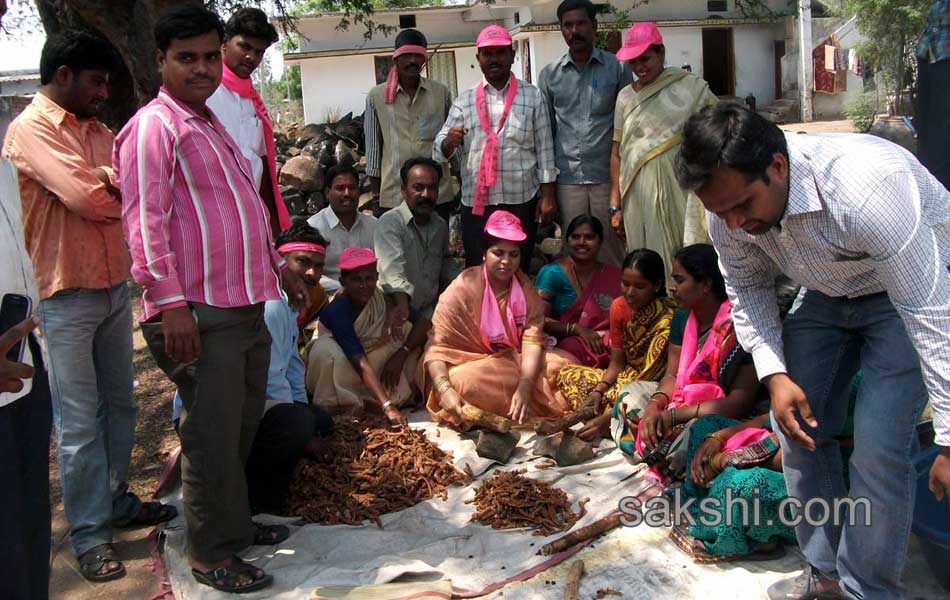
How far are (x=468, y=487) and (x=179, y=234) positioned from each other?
6.03ft

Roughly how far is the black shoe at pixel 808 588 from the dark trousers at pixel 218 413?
1.91m

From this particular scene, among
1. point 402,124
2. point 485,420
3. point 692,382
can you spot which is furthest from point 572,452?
point 402,124

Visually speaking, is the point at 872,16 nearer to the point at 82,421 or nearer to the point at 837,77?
the point at 837,77

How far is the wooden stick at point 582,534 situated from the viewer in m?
3.08

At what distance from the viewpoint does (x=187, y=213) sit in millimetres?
2699

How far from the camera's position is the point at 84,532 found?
10.4 feet

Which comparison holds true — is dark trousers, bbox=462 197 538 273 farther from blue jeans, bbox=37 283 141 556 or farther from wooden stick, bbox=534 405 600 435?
blue jeans, bbox=37 283 141 556

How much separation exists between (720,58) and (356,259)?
21.3 meters

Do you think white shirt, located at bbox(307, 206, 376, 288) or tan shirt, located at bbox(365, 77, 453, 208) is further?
tan shirt, located at bbox(365, 77, 453, 208)

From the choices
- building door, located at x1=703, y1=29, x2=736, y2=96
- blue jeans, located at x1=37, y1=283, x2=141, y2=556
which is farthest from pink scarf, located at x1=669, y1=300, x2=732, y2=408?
building door, located at x1=703, y1=29, x2=736, y2=96

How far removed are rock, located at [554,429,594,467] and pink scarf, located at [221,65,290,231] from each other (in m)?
2.03

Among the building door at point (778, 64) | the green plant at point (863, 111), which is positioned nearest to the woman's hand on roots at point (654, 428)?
the green plant at point (863, 111)

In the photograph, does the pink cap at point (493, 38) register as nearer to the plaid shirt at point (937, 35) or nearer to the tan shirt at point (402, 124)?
the tan shirt at point (402, 124)

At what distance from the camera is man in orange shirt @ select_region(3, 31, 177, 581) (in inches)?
117
